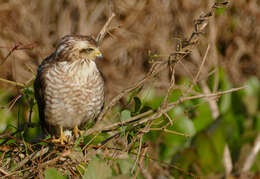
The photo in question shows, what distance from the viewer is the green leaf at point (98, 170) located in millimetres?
2039

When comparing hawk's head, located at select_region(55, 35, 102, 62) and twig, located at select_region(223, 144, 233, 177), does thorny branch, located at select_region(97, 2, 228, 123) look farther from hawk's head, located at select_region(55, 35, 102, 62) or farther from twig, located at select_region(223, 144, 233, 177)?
twig, located at select_region(223, 144, 233, 177)

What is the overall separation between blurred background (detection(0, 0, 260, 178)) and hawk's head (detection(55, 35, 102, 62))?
1219 mm

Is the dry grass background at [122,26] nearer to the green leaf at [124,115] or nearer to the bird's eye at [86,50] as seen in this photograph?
the bird's eye at [86,50]

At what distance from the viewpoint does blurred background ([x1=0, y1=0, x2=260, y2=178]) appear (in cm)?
437

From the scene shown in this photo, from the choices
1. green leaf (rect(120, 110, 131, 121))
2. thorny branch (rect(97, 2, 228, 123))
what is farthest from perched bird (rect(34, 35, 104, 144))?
green leaf (rect(120, 110, 131, 121))

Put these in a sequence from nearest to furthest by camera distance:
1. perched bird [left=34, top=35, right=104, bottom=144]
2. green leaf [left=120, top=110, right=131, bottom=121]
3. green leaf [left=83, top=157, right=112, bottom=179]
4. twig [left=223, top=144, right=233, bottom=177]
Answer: green leaf [left=83, top=157, right=112, bottom=179], green leaf [left=120, top=110, right=131, bottom=121], perched bird [left=34, top=35, right=104, bottom=144], twig [left=223, top=144, right=233, bottom=177]

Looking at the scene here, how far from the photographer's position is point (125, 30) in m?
6.29

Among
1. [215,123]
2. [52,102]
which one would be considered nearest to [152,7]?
[215,123]

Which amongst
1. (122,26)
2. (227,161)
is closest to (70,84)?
(227,161)

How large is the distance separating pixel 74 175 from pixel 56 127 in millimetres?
955

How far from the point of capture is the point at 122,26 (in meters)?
6.05

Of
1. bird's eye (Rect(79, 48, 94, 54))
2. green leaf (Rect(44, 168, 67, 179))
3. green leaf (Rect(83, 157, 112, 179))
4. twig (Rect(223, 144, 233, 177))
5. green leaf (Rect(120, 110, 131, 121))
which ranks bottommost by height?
twig (Rect(223, 144, 233, 177))

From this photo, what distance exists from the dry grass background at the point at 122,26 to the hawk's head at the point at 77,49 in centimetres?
268

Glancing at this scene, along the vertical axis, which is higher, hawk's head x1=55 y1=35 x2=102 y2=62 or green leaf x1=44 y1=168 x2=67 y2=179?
hawk's head x1=55 y1=35 x2=102 y2=62
